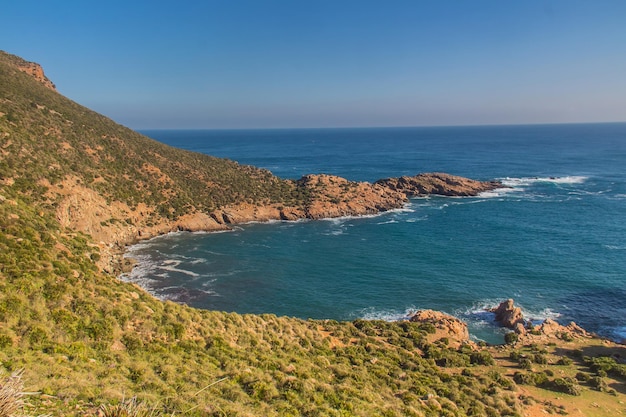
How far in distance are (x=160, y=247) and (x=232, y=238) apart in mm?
12648

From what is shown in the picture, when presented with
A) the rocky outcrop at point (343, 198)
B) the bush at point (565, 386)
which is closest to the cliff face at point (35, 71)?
the rocky outcrop at point (343, 198)

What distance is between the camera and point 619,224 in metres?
76.0

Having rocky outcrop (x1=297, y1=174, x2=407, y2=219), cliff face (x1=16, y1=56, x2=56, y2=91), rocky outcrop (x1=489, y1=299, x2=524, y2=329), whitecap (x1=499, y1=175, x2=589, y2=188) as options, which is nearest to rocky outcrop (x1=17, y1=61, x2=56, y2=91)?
cliff face (x1=16, y1=56, x2=56, y2=91)

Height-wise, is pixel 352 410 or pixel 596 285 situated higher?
pixel 352 410

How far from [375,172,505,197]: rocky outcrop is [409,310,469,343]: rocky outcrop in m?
71.6

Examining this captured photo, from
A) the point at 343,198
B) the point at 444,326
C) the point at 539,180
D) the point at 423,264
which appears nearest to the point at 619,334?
the point at 444,326

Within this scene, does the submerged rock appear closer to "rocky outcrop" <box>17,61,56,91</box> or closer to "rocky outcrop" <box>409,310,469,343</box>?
"rocky outcrop" <box>409,310,469,343</box>

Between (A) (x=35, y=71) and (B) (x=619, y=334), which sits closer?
(B) (x=619, y=334)

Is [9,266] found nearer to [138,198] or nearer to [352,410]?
[352,410]

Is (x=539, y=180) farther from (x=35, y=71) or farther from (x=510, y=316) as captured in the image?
(x=35, y=71)

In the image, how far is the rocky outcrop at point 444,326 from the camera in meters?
36.9

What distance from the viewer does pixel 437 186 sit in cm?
11250

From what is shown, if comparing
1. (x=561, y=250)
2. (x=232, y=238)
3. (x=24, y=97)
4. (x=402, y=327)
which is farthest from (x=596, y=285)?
(x=24, y=97)

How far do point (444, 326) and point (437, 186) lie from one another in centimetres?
8008
